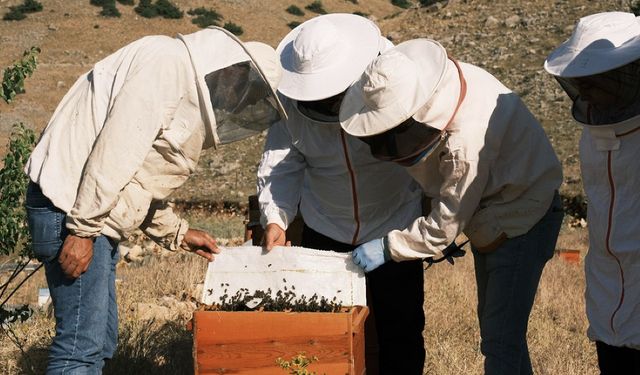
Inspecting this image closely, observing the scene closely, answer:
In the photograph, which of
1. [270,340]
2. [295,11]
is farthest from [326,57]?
[295,11]

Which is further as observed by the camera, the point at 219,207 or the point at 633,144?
the point at 219,207

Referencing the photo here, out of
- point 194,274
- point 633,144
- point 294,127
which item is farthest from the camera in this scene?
point 194,274

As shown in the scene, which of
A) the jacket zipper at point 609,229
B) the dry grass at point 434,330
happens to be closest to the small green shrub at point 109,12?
the dry grass at point 434,330

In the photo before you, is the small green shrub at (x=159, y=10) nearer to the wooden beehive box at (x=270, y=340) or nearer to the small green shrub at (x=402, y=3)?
the small green shrub at (x=402, y=3)

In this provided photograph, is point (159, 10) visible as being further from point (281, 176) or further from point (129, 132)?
point (129, 132)

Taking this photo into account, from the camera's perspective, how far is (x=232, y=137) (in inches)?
170

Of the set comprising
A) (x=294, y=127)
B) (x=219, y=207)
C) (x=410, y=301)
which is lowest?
(x=219, y=207)

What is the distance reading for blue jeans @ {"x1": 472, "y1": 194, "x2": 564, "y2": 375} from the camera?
429 centimetres

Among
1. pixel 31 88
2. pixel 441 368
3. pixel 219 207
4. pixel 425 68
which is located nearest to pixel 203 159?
pixel 219 207

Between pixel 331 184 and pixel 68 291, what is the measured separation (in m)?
1.61

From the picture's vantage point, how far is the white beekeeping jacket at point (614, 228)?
145 inches

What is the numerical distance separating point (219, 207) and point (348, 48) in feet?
44.5

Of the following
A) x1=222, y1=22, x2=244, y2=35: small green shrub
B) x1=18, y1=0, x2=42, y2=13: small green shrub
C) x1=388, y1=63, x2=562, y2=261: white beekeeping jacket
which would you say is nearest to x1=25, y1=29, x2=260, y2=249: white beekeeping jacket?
x1=388, y1=63, x2=562, y2=261: white beekeeping jacket

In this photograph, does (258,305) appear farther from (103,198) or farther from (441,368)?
(441,368)
